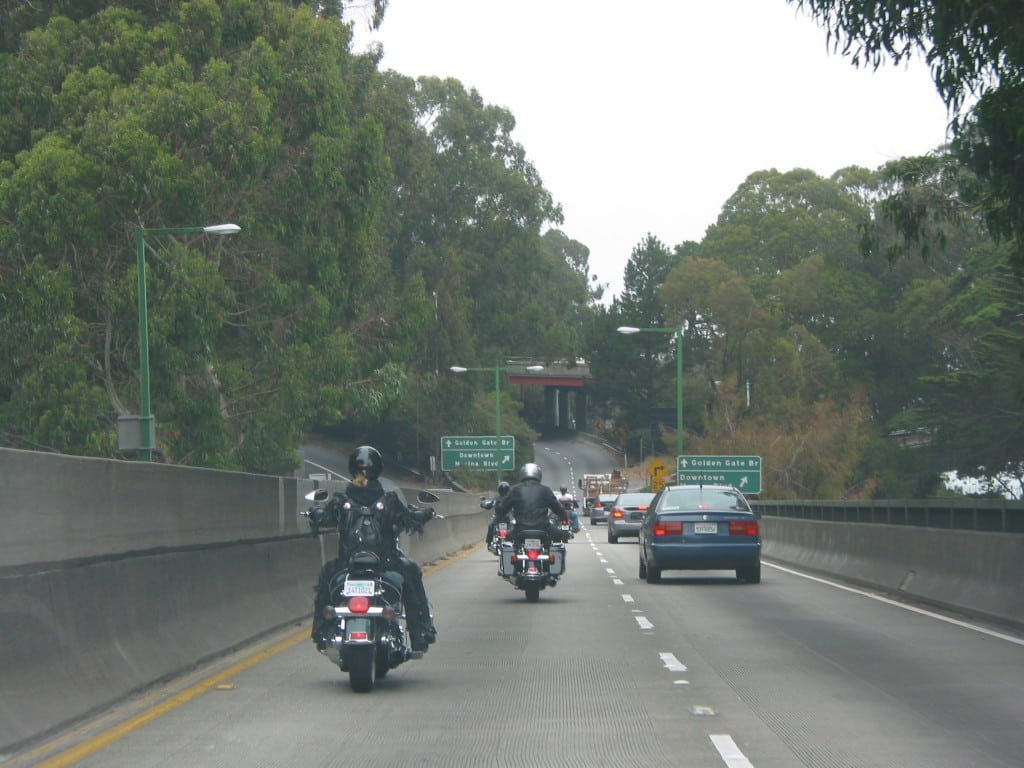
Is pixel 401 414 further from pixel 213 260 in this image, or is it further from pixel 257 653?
pixel 257 653

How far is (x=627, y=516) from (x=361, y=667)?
35038 mm

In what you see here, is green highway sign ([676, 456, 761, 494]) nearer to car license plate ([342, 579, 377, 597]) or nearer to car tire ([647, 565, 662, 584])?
car tire ([647, 565, 662, 584])

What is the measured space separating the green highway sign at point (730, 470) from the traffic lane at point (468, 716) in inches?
1627

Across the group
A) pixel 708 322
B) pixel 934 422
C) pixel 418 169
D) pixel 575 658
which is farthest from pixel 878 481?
pixel 575 658

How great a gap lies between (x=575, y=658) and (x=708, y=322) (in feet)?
275

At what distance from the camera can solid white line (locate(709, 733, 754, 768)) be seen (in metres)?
7.77

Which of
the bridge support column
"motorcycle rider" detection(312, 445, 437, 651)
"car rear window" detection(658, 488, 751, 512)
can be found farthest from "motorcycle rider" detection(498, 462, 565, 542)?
the bridge support column

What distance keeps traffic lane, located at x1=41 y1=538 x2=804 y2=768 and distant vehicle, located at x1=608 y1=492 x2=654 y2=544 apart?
3059 cm

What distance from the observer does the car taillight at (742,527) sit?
23.3 m

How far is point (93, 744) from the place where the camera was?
8.30 meters

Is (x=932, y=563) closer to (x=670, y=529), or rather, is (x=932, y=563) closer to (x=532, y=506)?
(x=670, y=529)

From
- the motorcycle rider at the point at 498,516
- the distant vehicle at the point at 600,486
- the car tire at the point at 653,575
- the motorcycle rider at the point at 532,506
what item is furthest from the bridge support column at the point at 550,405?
the motorcycle rider at the point at 532,506

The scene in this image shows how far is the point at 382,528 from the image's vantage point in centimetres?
1079

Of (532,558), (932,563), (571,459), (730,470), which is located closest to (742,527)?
(932,563)
